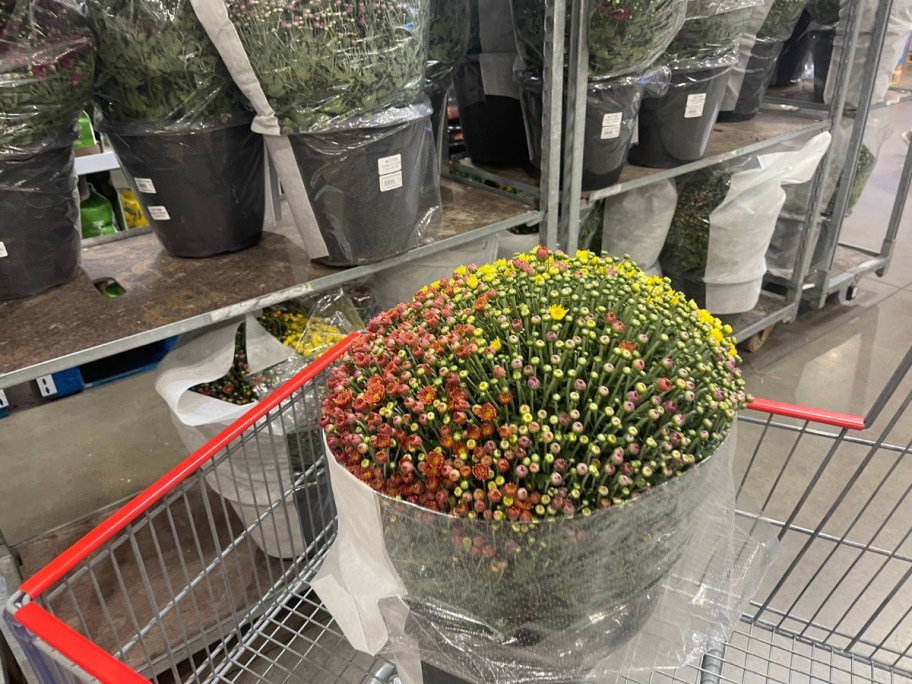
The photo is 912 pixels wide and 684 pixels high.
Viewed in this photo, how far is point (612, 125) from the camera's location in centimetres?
139

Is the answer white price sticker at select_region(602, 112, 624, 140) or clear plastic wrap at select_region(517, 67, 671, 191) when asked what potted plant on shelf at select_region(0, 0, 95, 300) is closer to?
clear plastic wrap at select_region(517, 67, 671, 191)

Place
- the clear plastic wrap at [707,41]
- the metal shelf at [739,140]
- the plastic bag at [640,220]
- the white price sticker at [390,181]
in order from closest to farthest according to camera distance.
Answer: the white price sticker at [390,181]
the clear plastic wrap at [707,41]
the metal shelf at [739,140]
the plastic bag at [640,220]

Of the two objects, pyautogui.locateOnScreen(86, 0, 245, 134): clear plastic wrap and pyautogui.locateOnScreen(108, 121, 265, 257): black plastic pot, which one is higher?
pyautogui.locateOnScreen(86, 0, 245, 134): clear plastic wrap

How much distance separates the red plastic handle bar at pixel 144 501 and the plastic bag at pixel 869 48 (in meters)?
1.85

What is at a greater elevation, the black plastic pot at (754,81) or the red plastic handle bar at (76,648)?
the black plastic pot at (754,81)

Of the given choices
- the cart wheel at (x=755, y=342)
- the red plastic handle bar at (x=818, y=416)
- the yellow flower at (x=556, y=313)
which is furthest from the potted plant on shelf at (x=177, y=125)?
the cart wheel at (x=755, y=342)

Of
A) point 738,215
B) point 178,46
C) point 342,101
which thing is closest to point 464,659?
point 342,101

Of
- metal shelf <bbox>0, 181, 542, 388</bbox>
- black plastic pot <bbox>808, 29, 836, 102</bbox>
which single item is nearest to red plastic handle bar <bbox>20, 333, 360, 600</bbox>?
metal shelf <bbox>0, 181, 542, 388</bbox>

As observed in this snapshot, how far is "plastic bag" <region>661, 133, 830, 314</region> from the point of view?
5.93 ft

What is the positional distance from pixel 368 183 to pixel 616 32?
1.90 feet

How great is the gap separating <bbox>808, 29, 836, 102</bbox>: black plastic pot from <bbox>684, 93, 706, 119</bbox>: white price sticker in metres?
0.75

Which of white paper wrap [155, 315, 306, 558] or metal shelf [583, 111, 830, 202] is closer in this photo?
white paper wrap [155, 315, 306, 558]

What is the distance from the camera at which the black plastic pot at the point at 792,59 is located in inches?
87.1

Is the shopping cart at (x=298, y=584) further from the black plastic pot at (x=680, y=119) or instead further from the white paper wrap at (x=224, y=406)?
the black plastic pot at (x=680, y=119)
